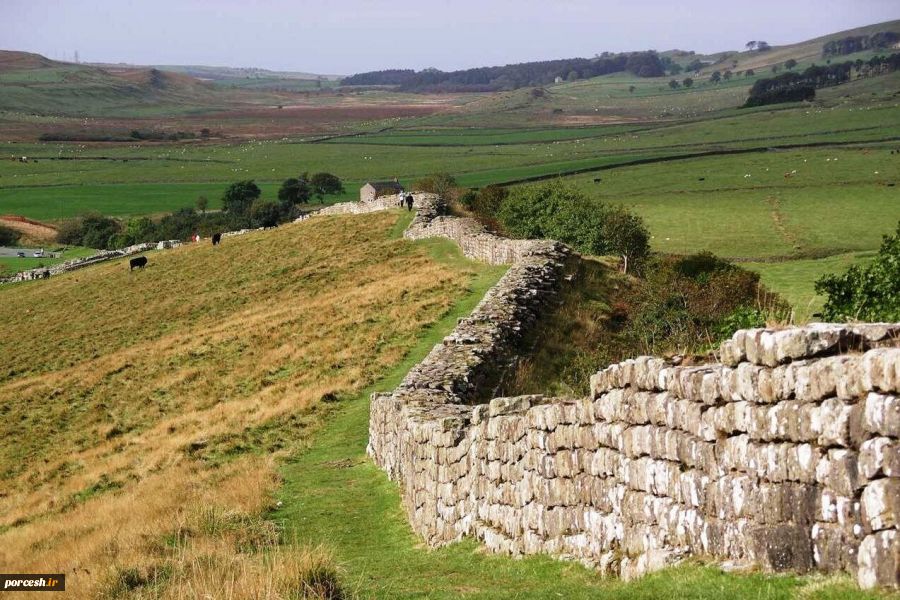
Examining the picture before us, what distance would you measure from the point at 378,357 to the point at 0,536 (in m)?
11.7

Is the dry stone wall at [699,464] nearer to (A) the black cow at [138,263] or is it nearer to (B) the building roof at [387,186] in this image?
(A) the black cow at [138,263]

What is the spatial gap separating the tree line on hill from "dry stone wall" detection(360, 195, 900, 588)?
110245 mm

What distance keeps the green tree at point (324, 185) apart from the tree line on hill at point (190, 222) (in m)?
7.10

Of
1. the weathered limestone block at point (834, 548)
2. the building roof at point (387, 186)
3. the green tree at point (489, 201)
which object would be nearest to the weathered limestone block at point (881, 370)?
the weathered limestone block at point (834, 548)

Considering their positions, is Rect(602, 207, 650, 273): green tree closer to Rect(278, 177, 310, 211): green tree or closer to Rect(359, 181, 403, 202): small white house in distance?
Rect(359, 181, 403, 202): small white house in distance

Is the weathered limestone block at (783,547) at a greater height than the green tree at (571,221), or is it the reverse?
the weathered limestone block at (783,547)

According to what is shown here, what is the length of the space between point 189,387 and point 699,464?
1149 inches

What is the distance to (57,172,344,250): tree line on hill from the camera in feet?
431

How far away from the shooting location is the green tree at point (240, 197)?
153500mm

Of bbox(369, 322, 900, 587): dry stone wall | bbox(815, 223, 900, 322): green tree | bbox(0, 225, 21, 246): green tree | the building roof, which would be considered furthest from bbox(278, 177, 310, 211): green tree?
bbox(369, 322, 900, 587): dry stone wall

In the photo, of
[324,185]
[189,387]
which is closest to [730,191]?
[324,185]

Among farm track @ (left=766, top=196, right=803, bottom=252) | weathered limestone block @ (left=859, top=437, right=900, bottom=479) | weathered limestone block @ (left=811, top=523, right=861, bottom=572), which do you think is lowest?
farm track @ (left=766, top=196, right=803, bottom=252)

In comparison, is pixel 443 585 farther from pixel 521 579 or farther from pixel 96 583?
pixel 96 583

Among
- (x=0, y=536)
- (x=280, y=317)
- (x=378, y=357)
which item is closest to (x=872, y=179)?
(x=280, y=317)
